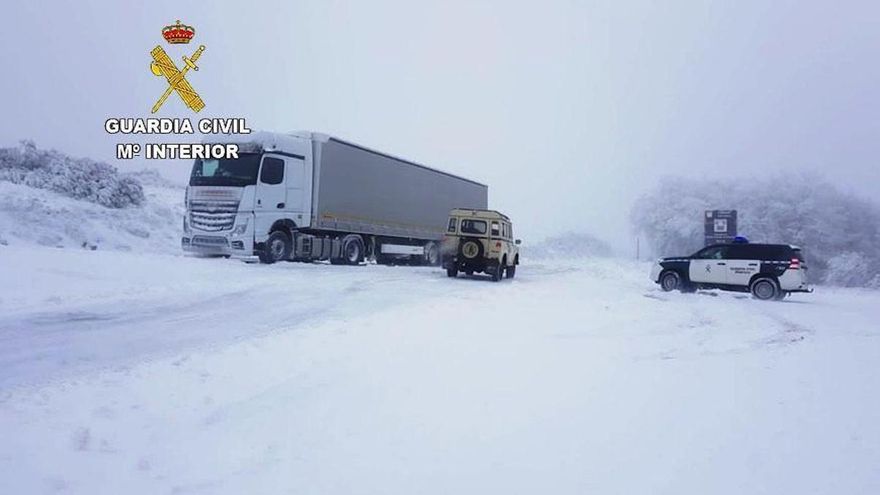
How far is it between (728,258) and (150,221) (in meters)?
26.5

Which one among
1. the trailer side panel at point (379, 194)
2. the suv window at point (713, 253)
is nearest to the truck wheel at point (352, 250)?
the trailer side panel at point (379, 194)

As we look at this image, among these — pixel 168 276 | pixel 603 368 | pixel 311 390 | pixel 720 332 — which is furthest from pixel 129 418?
pixel 168 276

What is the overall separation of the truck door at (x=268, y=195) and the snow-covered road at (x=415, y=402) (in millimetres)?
8583

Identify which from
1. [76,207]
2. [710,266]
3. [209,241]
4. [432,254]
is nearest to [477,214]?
[710,266]

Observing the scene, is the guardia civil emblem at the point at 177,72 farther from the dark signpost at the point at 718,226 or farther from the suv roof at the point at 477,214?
the dark signpost at the point at 718,226

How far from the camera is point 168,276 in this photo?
47.2 feet

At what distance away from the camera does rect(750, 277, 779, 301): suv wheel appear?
17837 mm

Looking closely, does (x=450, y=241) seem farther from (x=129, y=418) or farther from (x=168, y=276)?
(x=129, y=418)

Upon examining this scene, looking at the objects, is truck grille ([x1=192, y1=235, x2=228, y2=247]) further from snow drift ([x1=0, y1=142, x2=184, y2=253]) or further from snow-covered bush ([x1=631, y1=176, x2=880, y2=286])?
snow-covered bush ([x1=631, y1=176, x2=880, y2=286])

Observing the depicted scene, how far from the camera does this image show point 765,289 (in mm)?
17938

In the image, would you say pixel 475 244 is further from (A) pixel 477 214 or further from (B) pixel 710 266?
(B) pixel 710 266

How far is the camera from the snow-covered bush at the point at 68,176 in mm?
28703

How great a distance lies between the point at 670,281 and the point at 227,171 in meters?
14.5

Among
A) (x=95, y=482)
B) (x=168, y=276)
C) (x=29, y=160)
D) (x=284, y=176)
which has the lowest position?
(x=95, y=482)
